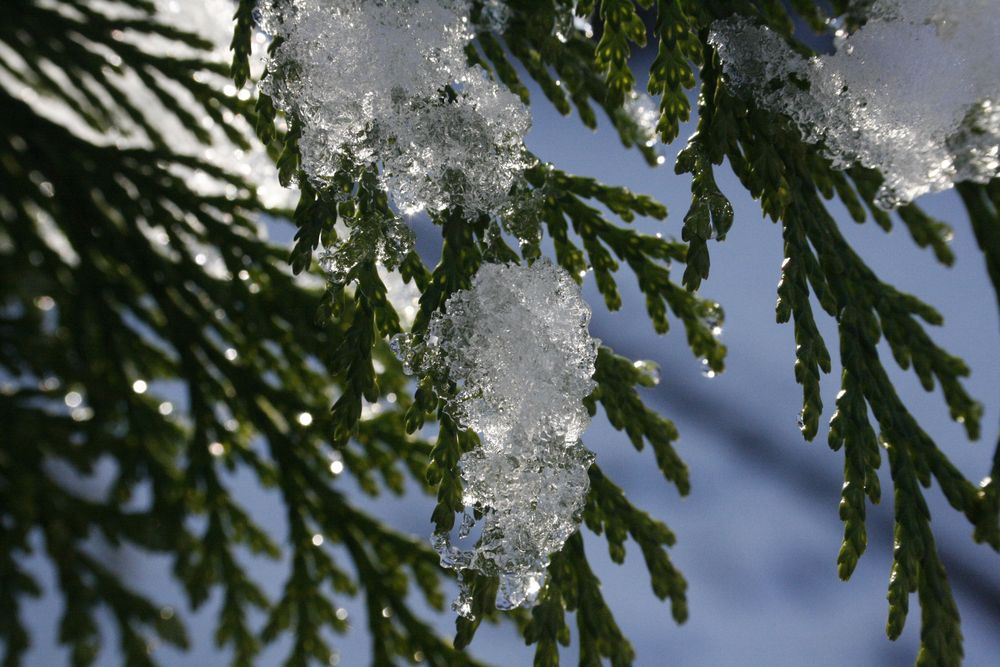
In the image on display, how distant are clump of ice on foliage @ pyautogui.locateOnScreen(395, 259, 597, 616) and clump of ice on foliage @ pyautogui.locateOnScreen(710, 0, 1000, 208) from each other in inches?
13.0

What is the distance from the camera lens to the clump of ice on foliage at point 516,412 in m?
0.89

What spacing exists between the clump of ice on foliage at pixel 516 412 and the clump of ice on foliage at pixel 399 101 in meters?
0.13

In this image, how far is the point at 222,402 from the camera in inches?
62.0

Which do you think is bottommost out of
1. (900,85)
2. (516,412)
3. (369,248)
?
(516,412)

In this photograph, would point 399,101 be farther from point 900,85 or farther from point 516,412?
point 900,85

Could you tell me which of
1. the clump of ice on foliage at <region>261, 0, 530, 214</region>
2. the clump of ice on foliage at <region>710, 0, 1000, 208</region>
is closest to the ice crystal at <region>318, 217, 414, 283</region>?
the clump of ice on foliage at <region>261, 0, 530, 214</region>

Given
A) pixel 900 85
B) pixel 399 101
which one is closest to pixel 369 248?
pixel 399 101

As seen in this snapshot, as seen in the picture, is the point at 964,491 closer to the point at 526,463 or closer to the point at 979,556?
the point at 526,463

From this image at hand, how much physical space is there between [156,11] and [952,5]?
1210 mm

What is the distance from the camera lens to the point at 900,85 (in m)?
0.98

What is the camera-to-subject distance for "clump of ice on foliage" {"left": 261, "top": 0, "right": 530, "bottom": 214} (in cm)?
94

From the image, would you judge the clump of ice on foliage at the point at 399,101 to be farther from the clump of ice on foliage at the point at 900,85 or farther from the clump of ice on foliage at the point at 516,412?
the clump of ice on foliage at the point at 900,85

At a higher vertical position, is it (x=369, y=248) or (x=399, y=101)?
(x=399, y=101)

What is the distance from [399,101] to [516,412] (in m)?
0.36
